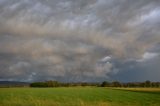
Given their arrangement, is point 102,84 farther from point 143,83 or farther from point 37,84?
point 37,84

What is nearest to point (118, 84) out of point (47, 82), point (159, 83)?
point (159, 83)

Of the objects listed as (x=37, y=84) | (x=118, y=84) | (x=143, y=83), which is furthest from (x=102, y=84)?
(x=37, y=84)

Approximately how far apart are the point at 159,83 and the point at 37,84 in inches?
3604

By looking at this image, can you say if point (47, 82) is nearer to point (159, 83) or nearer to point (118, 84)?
point (118, 84)

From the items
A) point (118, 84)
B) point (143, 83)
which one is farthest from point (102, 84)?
point (143, 83)

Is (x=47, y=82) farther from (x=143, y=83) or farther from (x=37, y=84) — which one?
(x=143, y=83)

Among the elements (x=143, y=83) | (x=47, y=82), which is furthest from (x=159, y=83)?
(x=47, y=82)

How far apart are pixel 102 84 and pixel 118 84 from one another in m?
12.2

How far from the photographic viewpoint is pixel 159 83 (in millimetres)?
197375

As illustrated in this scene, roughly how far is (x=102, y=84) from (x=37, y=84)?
161ft

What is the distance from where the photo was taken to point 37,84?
199 metres

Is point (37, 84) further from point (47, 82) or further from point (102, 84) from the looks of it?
point (102, 84)

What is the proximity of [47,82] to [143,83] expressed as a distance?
7249 cm

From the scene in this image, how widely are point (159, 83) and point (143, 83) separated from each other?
11.7 metres
